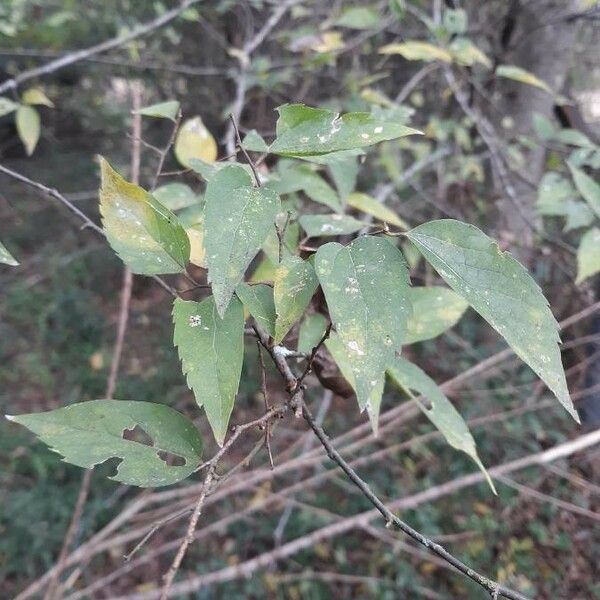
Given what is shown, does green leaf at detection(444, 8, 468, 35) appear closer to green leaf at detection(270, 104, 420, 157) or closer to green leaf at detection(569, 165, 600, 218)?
green leaf at detection(569, 165, 600, 218)

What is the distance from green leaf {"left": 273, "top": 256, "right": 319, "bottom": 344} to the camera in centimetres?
46

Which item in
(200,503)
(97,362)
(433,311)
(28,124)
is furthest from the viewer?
(97,362)

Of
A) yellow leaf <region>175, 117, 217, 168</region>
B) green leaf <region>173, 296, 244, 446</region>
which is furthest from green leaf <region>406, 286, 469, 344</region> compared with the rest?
yellow leaf <region>175, 117, 217, 168</region>

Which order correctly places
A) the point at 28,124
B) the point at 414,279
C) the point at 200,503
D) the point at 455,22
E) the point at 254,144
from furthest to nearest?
the point at 414,279 → the point at 455,22 → the point at 28,124 → the point at 254,144 → the point at 200,503

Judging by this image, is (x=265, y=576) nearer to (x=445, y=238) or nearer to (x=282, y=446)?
(x=282, y=446)

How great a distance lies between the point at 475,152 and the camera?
8.39 ft

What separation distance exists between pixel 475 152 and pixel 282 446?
179 centimetres

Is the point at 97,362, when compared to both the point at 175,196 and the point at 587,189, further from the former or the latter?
the point at 587,189

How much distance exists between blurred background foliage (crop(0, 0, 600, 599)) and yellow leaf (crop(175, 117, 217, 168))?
67 cm

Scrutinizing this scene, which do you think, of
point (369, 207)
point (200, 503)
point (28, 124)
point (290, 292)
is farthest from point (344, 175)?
point (28, 124)

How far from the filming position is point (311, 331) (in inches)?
24.3

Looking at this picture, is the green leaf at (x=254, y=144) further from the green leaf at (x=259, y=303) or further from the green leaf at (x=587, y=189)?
the green leaf at (x=587, y=189)

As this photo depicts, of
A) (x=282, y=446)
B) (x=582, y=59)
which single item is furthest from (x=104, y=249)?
(x=582, y=59)

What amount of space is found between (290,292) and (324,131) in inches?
6.4
